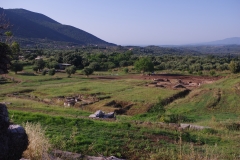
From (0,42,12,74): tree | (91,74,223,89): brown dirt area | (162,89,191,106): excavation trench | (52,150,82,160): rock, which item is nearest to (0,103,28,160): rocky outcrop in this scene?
(0,42,12,74): tree

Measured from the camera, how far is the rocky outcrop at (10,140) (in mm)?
5688

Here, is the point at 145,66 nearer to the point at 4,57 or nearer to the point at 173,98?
the point at 173,98

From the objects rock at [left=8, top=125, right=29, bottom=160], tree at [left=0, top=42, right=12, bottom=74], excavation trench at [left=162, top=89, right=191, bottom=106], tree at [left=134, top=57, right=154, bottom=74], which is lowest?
excavation trench at [left=162, top=89, right=191, bottom=106]

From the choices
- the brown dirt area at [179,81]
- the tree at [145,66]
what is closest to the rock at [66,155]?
the brown dirt area at [179,81]

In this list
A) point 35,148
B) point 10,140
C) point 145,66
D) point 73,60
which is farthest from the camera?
point 73,60

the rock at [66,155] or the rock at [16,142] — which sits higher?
the rock at [16,142]

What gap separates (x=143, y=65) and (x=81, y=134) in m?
57.2

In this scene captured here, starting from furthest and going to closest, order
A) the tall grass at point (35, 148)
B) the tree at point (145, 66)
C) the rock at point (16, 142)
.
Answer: the tree at point (145, 66)
the tall grass at point (35, 148)
the rock at point (16, 142)

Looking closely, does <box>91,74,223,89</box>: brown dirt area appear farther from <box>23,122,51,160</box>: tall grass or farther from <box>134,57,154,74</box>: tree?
<box>23,122,51,160</box>: tall grass

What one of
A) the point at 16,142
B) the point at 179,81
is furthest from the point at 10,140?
the point at 179,81

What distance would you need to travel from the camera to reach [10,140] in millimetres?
5887

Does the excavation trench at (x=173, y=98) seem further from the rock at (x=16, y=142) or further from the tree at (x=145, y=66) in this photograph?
the tree at (x=145, y=66)

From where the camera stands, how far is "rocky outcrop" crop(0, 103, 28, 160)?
5688 millimetres

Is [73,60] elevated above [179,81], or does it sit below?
above
